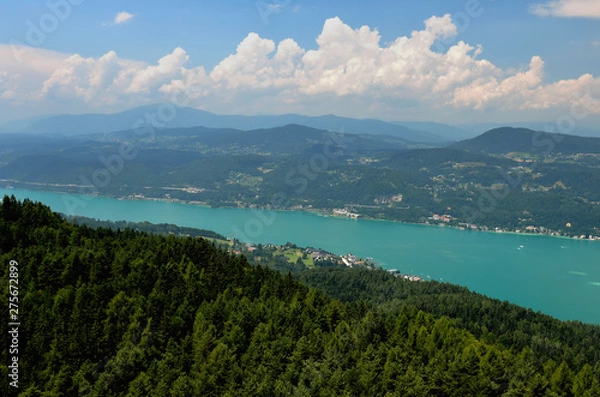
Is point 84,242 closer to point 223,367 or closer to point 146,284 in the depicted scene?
point 146,284

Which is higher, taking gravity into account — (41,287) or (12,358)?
(41,287)

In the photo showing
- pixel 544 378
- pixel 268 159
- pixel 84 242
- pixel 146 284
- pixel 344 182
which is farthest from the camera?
pixel 268 159

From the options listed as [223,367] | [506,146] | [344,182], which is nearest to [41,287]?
[223,367]

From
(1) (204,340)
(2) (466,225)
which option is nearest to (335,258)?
(2) (466,225)

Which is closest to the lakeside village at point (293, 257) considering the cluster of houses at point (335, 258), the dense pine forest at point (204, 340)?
the cluster of houses at point (335, 258)

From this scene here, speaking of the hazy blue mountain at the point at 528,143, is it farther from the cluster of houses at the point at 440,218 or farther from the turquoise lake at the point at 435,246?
the turquoise lake at the point at 435,246

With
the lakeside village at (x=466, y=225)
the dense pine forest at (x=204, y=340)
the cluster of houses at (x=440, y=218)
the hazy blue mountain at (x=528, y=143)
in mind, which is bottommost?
the lakeside village at (x=466, y=225)
